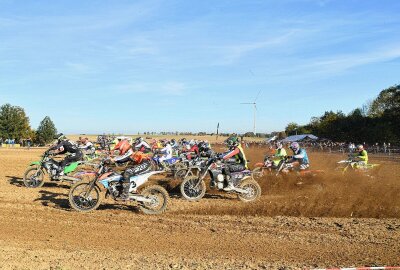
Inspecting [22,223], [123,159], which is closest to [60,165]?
[123,159]

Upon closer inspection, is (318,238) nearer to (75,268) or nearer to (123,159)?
(75,268)

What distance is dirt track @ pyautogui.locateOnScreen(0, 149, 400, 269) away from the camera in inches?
231

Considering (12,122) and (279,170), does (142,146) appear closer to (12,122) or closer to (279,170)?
(279,170)

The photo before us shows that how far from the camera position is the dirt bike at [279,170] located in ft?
44.3

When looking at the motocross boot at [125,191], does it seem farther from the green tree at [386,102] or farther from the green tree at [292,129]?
the green tree at [292,129]

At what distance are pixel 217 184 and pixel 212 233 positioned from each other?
374 cm

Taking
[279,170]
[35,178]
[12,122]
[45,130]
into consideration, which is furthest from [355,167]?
[45,130]

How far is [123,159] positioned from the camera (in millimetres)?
9727

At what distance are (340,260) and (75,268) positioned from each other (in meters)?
3.65

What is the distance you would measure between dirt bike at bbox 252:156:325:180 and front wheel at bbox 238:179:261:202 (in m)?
2.52

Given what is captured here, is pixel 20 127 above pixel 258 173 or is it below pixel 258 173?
above

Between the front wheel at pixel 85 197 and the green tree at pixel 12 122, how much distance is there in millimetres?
62515

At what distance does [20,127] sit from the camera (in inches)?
2665

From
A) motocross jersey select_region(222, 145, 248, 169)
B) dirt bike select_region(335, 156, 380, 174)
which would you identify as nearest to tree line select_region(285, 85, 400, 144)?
dirt bike select_region(335, 156, 380, 174)
